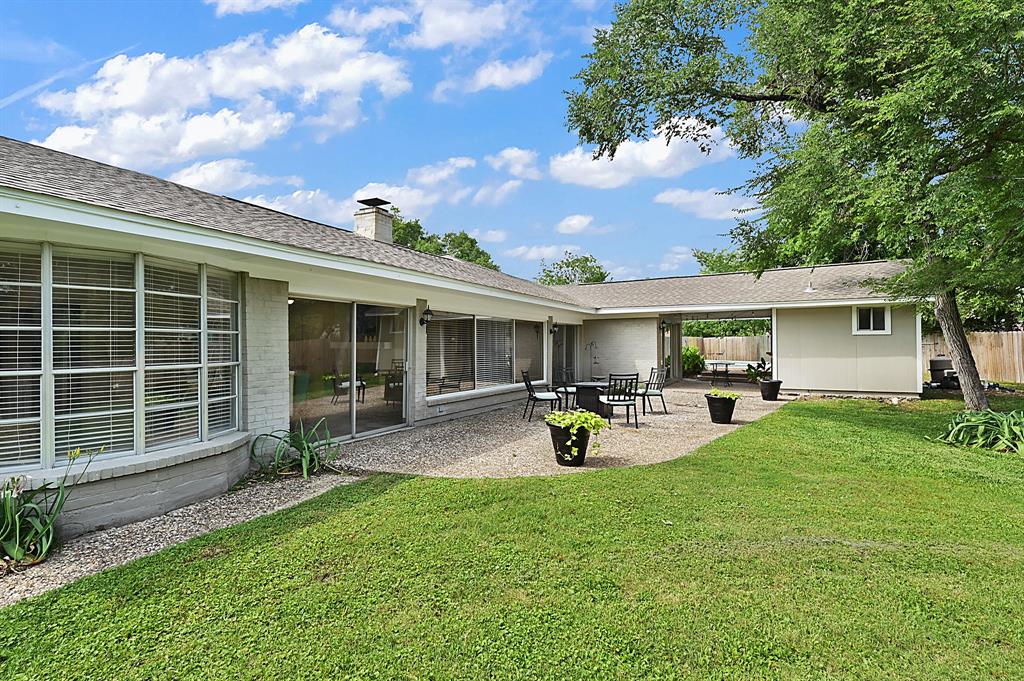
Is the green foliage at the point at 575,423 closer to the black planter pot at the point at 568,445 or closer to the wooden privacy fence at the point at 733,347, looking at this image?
the black planter pot at the point at 568,445

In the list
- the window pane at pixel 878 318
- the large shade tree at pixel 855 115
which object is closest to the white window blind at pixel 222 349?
the large shade tree at pixel 855 115

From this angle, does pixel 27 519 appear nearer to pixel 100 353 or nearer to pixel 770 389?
pixel 100 353

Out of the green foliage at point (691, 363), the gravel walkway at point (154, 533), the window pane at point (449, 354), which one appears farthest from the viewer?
the green foliage at point (691, 363)

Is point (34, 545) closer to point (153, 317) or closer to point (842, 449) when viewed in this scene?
point (153, 317)

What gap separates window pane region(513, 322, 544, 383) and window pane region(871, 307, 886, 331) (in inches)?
369

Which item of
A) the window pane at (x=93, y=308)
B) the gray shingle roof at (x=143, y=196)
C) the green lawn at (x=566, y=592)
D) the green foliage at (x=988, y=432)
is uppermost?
the gray shingle roof at (x=143, y=196)

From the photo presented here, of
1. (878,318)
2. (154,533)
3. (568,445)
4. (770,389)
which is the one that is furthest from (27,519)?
(878,318)

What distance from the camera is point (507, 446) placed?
834cm

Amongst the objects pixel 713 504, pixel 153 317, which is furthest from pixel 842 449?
pixel 153 317

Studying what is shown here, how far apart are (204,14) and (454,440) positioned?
27.8 ft

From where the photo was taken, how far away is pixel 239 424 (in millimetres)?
6422

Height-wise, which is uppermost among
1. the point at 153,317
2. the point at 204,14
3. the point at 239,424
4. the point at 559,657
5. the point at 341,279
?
the point at 204,14

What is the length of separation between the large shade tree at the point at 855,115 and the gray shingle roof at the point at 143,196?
8379 millimetres

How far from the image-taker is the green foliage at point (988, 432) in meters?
7.84
